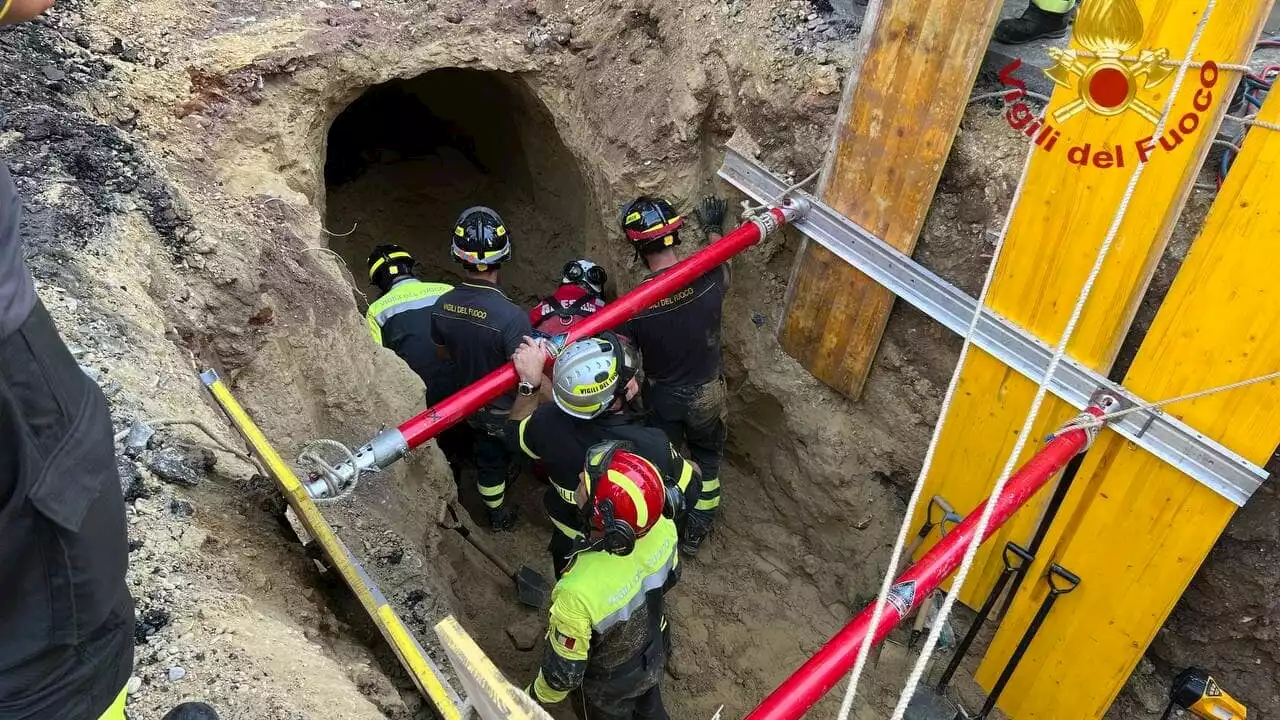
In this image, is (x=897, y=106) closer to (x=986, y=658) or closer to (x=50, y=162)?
(x=986, y=658)

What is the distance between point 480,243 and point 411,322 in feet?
3.20

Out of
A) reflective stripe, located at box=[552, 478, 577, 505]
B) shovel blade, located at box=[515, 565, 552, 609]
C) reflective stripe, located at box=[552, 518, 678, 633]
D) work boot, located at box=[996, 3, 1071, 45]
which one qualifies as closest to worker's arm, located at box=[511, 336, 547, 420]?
reflective stripe, located at box=[552, 478, 577, 505]

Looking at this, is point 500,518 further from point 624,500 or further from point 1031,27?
point 1031,27

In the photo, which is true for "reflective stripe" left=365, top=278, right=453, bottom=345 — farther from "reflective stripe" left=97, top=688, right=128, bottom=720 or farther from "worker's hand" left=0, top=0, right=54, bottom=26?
"worker's hand" left=0, top=0, right=54, bottom=26

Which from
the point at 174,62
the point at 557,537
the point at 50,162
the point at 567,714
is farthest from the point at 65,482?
the point at 174,62

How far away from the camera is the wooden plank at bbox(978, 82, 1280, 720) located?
3.09 m

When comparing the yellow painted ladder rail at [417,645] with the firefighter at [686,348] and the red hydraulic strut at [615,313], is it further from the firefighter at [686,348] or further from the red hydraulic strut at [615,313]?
the firefighter at [686,348]

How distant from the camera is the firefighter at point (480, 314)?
479 cm

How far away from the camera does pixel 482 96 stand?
712 cm

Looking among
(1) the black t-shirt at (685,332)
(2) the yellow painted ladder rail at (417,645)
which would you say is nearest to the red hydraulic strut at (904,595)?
(2) the yellow painted ladder rail at (417,645)

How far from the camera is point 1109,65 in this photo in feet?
10.6

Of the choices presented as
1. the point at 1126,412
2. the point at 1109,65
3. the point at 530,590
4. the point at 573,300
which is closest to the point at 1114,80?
the point at 1109,65

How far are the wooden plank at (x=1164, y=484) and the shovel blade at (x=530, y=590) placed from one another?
8.30ft

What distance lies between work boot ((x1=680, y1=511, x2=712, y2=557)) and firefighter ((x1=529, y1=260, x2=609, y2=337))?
1585mm
